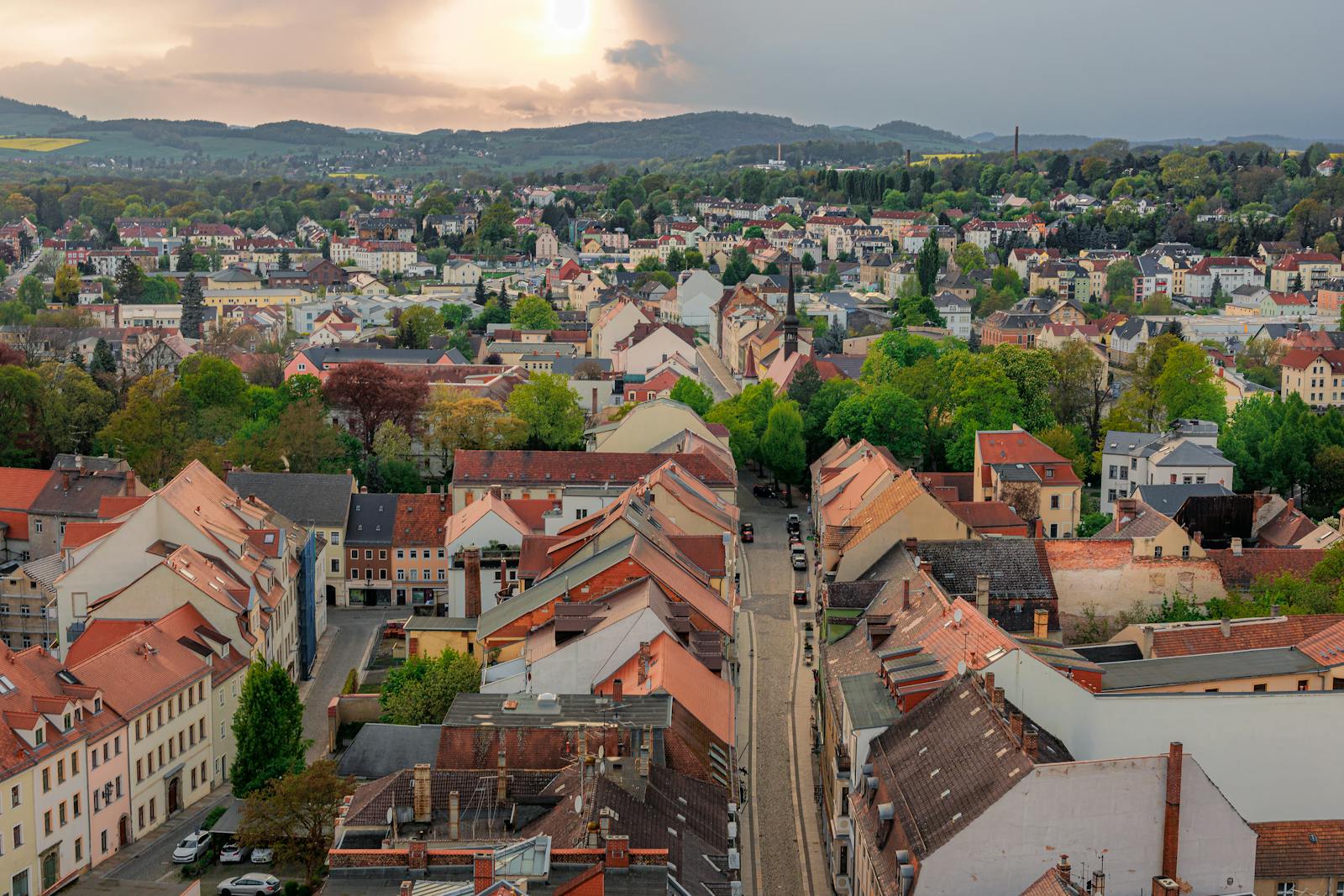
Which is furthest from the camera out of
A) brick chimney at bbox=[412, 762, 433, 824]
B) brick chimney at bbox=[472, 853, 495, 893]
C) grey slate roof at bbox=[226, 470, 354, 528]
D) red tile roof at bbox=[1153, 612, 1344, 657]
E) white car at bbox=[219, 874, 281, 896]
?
grey slate roof at bbox=[226, 470, 354, 528]

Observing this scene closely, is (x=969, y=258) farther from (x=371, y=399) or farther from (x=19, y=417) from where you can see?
(x=19, y=417)

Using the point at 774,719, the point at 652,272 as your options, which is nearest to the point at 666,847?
the point at 774,719

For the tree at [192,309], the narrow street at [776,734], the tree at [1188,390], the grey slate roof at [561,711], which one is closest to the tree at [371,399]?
the narrow street at [776,734]

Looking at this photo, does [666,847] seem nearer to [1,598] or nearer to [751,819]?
[751,819]

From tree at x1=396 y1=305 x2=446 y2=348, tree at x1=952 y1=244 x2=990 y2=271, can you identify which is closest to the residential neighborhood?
tree at x1=396 y1=305 x2=446 y2=348

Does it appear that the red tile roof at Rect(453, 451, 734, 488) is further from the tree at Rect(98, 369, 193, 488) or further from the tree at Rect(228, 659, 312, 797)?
the tree at Rect(228, 659, 312, 797)

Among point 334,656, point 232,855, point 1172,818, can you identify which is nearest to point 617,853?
point 1172,818

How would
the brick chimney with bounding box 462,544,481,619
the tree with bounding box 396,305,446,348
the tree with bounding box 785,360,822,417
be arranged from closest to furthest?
the brick chimney with bounding box 462,544,481,619 < the tree with bounding box 785,360,822,417 < the tree with bounding box 396,305,446,348

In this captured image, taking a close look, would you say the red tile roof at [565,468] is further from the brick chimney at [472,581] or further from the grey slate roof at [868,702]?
the grey slate roof at [868,702]
